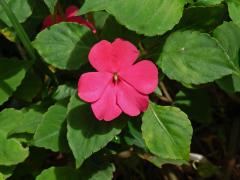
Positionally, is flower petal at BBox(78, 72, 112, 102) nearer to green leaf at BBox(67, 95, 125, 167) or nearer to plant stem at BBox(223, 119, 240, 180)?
green leaf at BBox(67, 95, 125, 167)

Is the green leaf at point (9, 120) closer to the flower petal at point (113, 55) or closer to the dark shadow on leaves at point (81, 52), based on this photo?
the dark shadow on leaves at point (81, 52)

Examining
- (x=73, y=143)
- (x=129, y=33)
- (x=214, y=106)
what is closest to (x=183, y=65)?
(x=129, y=33)

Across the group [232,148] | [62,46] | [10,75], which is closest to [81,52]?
[62,46]

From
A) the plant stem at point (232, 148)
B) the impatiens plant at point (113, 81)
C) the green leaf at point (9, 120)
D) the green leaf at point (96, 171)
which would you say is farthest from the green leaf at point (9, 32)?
the plant stem at point (232, 148)

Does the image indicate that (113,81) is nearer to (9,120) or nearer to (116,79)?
(116,79)

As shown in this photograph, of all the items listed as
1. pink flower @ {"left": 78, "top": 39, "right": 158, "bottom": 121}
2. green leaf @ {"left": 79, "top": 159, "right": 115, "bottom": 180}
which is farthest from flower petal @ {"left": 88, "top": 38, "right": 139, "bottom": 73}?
green leaf @ {"left": 79, "top": 159, "right": 115, "bottom": 180}
